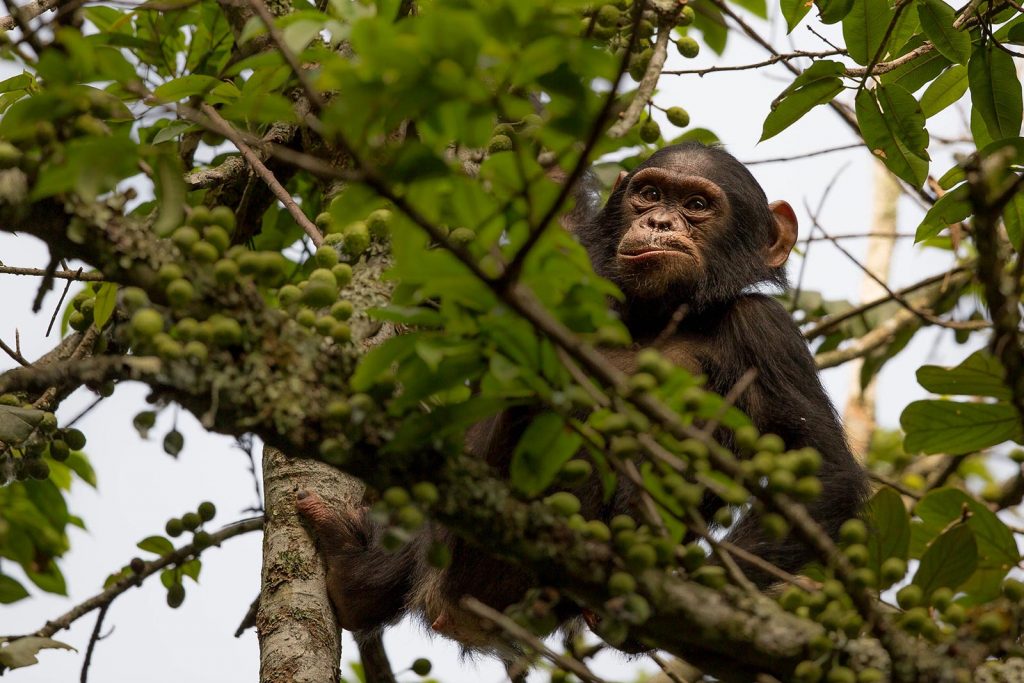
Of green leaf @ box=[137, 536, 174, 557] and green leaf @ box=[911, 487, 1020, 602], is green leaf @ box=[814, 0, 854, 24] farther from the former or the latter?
green leaf @ box=[137, 536, 174, 557]

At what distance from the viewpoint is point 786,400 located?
13.3 feet

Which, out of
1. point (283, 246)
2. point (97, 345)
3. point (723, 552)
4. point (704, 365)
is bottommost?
point (723, 552)

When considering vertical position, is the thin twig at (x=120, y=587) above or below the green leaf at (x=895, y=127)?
below

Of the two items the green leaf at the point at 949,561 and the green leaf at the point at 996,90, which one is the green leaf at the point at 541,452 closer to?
the green leaf at the point at 949,561

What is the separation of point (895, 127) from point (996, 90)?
35 cm

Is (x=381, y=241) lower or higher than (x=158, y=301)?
higher

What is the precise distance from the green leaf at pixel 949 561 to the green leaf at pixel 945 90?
1963 millimetres

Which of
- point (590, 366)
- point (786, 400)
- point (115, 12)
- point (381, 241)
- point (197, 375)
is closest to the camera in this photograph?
point (590, 366)

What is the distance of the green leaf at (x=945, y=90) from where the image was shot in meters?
4.07

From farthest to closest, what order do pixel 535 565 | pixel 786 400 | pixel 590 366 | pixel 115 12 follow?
pixel 115 12
pixel 786 400
pixel 535 565
pixel 590 366

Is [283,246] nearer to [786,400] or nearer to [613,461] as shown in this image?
[786,400]

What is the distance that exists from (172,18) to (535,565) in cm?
283

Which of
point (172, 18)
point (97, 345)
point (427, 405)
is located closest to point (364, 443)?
point (427, 405)

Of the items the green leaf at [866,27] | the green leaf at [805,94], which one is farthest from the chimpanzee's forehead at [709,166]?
the green leaf at [866,27]
